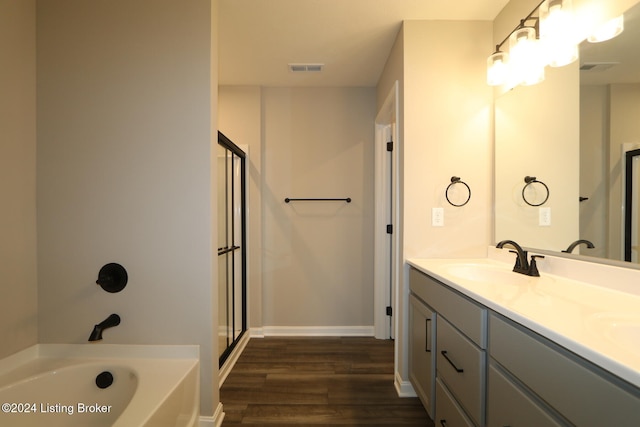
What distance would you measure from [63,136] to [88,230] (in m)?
0.56

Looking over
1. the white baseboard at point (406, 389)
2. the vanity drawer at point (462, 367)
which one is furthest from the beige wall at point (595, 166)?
the white baseboard at point (406, 389)

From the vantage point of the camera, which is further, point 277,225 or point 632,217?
point 277,225

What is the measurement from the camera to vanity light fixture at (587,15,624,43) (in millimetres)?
1136

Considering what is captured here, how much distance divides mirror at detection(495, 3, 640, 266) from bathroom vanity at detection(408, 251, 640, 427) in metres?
0.19

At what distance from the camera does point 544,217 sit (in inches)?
60.4

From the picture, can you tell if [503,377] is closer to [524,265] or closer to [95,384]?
[524,265]

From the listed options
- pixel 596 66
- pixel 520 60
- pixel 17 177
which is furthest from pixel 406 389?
pixel 17 177

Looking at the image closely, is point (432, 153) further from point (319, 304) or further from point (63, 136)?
point (63, 136)

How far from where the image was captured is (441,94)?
1853 millimetres

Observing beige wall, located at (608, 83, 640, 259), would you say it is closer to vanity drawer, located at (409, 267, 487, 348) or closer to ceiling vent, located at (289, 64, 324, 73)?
vanity drawer, located at (409, 267, 487, 348)

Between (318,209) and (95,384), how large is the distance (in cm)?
205

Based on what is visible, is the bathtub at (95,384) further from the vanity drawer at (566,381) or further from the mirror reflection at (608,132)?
the mirror reflection at (608,132)

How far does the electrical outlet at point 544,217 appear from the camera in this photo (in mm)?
1506

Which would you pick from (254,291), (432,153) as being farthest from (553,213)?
(254,291)
